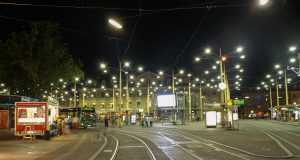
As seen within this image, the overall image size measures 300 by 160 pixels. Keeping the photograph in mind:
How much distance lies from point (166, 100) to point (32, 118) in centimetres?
3209

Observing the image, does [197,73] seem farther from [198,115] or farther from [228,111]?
[228,111]

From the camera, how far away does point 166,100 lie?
2463 inches

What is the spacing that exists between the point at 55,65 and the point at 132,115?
1148 inches

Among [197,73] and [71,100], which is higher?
Answer: [197,73]

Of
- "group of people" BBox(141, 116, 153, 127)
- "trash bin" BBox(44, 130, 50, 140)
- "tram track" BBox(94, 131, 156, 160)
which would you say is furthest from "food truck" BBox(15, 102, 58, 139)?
"group of people" BBox(141, 116, 153, 127)

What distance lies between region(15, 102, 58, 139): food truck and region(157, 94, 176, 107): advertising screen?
3081cm

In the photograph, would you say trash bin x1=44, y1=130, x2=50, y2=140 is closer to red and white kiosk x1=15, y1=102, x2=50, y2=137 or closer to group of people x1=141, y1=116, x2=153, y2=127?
red and white kiosk x1=15, y1=102, x2=50, y2=137

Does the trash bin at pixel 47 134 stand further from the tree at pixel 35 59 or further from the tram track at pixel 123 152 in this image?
the tree at pixel 35 59

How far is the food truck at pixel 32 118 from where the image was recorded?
106 feet

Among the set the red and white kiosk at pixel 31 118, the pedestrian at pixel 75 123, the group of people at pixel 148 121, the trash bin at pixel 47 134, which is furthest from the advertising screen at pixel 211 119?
the red and white kiosk at pixel 31 118

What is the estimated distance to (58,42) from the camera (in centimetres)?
4619

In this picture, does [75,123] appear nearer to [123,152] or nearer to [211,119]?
[211,119]

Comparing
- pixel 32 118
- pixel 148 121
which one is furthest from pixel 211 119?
pixel 32 118

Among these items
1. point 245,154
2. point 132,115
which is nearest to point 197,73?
point 132,115
